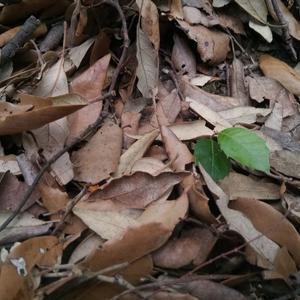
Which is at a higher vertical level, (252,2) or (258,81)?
(252,2)

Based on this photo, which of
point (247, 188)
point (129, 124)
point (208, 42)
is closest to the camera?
point (247, 188)

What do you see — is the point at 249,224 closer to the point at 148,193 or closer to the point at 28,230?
the point at 148,193

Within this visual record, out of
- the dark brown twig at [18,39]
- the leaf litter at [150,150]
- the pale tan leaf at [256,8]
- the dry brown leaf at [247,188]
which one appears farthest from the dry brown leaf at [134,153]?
the pale tan leaf at [256,8]

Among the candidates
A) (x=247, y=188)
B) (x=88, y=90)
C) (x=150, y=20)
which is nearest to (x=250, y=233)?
(x=247, y=188)

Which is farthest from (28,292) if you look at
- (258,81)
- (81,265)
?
(258,81)

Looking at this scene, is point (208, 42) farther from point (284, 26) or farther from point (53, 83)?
point (53, 83)

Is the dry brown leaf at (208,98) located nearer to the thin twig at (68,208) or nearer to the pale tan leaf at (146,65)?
the pale tan leaf at (146,65)

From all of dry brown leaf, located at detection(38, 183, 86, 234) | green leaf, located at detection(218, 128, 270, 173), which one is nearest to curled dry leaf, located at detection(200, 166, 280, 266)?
green leaf, located at detection(218, 128, 270, 173)
